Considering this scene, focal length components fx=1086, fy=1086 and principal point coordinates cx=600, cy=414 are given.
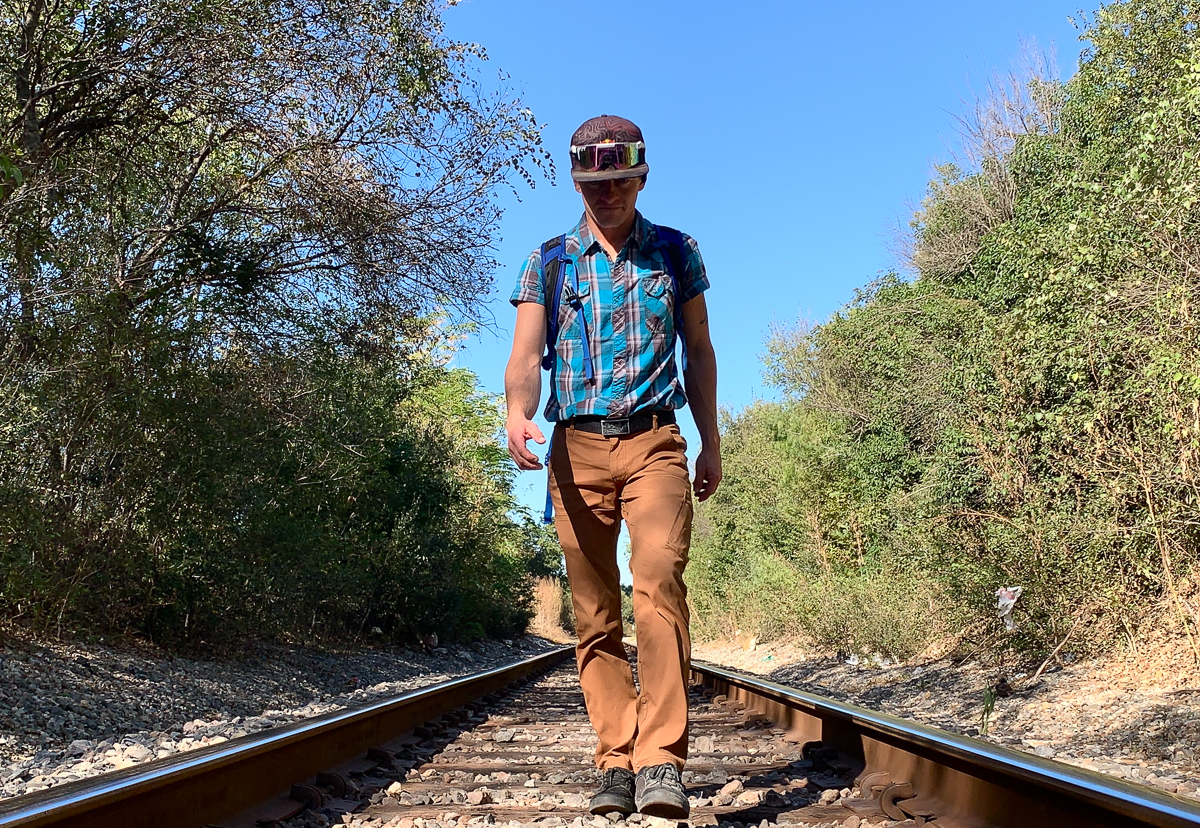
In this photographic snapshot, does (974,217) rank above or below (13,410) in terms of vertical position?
above

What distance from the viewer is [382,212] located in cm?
1145

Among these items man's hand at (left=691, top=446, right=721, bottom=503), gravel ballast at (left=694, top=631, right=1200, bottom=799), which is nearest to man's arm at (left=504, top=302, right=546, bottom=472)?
man's hand at (left=691, top=446, right=721, bottom=503)

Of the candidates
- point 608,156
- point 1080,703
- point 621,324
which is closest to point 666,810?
point 621,324

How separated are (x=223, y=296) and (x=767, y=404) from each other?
35540mm

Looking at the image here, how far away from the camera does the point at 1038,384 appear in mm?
13914

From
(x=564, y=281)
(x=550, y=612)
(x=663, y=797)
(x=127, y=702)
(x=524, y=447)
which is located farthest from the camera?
(x=550, y=612)

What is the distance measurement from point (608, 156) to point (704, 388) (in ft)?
2.61

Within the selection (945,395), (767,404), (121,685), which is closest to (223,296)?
(121,685)

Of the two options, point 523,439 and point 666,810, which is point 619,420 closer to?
point 523,439

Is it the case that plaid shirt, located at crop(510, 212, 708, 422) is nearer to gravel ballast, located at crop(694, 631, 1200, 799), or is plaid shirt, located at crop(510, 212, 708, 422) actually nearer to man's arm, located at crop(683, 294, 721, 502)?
man's arm, located at crop(683, 294, 721, 502)

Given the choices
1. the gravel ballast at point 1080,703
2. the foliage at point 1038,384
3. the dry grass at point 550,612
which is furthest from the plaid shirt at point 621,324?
the dry grass at point 550,612

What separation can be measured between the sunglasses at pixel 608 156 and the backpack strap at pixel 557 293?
0.30 metres

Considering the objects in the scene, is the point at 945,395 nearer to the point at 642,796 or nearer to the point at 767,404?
the point at 642,796

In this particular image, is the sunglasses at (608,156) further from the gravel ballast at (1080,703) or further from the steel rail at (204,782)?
the gravel ballast at (1080,703)
